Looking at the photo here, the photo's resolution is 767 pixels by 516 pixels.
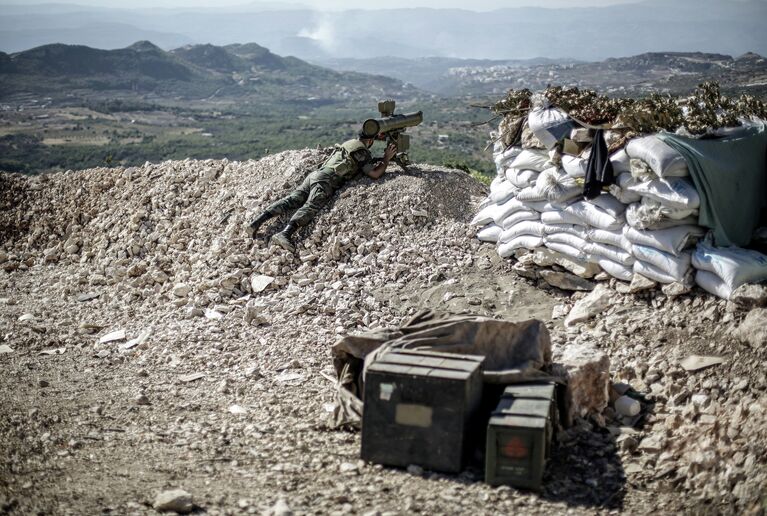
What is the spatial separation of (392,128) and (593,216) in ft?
12.8

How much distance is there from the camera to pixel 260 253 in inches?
342

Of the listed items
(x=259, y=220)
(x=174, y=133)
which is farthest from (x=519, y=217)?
(x=174, y=133)

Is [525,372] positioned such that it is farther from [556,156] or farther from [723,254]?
[556,156]

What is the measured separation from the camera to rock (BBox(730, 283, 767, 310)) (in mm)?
5281

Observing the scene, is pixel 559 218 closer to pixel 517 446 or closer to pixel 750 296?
pixel 750 296

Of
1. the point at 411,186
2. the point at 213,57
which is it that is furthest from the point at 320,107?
the point at 411,186

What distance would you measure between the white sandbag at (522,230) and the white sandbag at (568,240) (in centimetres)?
13

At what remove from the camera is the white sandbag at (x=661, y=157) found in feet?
18.7

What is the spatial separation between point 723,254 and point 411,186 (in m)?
4.51

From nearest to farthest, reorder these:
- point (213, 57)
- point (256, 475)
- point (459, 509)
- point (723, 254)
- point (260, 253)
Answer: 1. point (459, 509)
2. point (256, 475)
3. point (723, 254)
4. point (260, 253)
5. point (213, 57)

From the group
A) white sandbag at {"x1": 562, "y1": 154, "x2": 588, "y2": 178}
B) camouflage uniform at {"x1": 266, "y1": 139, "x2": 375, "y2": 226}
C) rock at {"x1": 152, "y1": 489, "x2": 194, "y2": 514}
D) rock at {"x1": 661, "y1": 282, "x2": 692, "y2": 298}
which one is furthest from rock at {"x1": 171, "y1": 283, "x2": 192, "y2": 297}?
rock at {"x1": 661, "y1": 282, "x2": 692, "y2": 298}

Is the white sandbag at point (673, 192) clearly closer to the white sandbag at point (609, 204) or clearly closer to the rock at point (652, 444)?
the white sandbag at point (609, 204)

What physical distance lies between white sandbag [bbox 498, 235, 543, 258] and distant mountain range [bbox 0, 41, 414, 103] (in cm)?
8596

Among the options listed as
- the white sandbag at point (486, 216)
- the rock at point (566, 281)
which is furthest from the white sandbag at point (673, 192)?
the white sandbag at point (486, 216)
